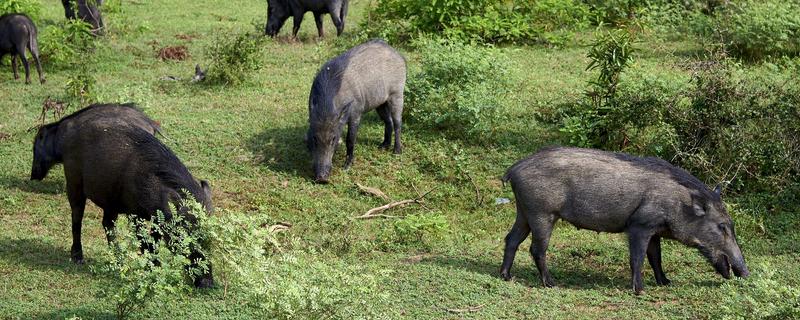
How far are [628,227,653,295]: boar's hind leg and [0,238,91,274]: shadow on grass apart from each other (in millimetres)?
4303

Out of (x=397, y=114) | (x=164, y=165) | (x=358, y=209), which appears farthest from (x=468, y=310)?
(x=397, y=114)

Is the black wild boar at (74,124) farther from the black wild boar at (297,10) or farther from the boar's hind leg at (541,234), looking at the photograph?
the black wild boar at (297,10)

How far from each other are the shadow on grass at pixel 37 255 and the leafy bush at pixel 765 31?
31.9ft

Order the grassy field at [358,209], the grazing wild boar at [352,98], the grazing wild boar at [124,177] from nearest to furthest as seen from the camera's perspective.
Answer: the grassy field at [358,209], the grazing wild boar at [124,177], the grazing wild boar at [352,98]

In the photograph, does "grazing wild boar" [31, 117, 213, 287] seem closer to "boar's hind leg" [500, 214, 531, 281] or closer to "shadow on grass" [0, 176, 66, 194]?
"shadow on grass" [0, 176, 66, 194]

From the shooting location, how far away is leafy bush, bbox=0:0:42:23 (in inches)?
637

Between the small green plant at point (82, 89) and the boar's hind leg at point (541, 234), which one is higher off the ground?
the boar's hind leg at point (541, 234)

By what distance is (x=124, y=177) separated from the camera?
29.0ft

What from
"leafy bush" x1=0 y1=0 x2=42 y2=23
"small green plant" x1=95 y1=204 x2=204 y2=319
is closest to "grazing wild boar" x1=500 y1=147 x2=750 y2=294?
"small green plant" x1=95 y1=204 x2=204 y2=319

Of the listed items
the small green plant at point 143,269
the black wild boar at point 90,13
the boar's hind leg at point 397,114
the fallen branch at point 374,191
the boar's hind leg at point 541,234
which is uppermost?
the small green plant at point 143,269

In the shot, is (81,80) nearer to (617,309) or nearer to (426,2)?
(426,2)

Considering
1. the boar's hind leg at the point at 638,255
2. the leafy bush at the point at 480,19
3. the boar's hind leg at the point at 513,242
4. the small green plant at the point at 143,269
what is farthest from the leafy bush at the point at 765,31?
the small green plant at the point at 143,269

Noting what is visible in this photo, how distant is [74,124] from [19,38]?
220 inches

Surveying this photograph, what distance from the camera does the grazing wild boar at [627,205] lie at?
8.87 meters
